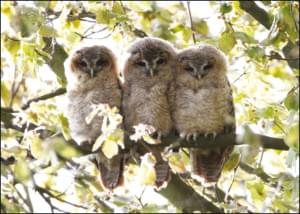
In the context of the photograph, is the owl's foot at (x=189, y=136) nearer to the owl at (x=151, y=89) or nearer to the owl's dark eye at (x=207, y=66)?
the owl at (x=151, y=89)

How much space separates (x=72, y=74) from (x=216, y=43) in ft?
3.32

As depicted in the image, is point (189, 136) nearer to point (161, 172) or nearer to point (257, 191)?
point (161, 172)

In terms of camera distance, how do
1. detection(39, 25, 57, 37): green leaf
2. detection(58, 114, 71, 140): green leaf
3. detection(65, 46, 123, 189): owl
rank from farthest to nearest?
detection(65, 46, 123, 189): owl, detection(39, 25, 57, 37): green leaf, detection(58, 114, 71, 140): green leaf

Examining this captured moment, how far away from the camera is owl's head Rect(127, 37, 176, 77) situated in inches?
181

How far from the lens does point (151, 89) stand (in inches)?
175

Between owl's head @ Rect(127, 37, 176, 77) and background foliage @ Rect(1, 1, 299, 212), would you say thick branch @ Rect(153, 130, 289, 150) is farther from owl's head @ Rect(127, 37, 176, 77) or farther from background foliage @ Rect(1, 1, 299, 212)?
owl's head @ Rect(127, 37, 176, 77)

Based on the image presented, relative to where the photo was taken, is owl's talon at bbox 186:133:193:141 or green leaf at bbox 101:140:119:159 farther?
owl's talon at bbox 186:133:193:141

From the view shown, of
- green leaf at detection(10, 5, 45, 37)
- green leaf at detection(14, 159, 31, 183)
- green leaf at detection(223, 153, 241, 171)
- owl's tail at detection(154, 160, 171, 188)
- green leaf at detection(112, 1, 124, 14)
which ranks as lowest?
owl's tail at detection(154, 160, 171, 188)

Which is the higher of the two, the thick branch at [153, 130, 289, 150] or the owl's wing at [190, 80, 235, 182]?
the thick branch at [153, 130, 289, 150]

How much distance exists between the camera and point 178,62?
4.71m

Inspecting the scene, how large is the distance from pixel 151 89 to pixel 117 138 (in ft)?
3.74

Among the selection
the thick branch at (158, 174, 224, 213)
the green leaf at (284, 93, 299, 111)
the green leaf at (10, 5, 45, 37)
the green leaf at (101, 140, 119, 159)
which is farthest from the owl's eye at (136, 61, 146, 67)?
the green leaf at (284, 93, 299, 111)

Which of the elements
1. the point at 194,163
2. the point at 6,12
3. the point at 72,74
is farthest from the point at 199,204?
the point at 6,12

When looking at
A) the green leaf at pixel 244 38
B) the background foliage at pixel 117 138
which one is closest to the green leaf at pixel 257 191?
the background foliage at pixel 117 138
